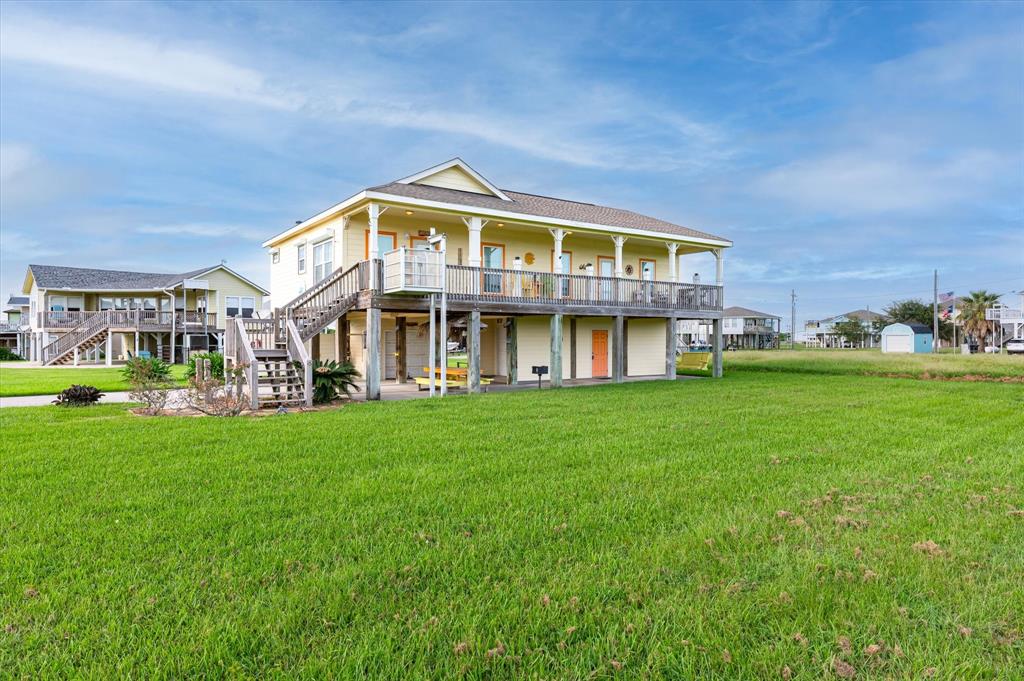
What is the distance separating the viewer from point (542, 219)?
17938mm

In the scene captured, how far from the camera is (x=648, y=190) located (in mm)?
32094

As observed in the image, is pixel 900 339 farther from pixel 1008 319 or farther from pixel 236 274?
pixel 236 274

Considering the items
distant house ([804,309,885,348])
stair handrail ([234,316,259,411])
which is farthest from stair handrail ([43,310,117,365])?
distant house ([804,309,885,348])

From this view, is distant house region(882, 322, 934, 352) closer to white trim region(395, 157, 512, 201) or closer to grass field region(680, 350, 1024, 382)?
grass field region(680, 350, 1024, 382)

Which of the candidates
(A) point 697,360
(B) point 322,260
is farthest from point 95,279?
(A) point 697,360

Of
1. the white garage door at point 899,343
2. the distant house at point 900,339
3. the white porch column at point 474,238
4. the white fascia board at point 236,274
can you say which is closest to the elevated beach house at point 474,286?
the white porch column at point 474,238

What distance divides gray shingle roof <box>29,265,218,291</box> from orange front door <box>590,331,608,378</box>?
27.9m

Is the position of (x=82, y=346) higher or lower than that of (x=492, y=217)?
lower

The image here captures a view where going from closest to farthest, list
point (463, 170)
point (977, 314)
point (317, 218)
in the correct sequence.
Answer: point (317, 218) < point (463, 170) < point (977, 314)

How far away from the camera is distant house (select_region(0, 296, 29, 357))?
1832 inches

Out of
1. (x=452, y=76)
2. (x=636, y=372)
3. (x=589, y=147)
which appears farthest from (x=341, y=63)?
(x=636, y=372)

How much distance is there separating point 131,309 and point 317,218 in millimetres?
23685

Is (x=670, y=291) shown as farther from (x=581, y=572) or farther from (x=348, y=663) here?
(x=348, y=663)

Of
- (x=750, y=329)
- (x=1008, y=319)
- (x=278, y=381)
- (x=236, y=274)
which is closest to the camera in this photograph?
(x=278, y=381)
